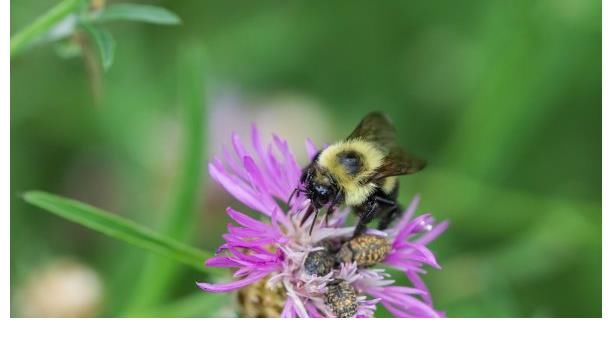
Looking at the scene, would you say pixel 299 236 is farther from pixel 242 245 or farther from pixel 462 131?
pixel 462 131

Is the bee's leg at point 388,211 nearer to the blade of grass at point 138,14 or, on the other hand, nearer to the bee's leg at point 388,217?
the bee's leg at point 388,217

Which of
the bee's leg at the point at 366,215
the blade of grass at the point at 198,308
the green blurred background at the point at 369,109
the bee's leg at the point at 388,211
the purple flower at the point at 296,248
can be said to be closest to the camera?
the purple flower at the point at 296,248

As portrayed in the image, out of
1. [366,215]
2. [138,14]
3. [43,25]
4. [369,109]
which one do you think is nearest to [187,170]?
[138,14]

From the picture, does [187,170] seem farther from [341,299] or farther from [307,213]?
[341,299]

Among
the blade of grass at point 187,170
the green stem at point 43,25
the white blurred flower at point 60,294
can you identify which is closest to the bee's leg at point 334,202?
the blade of grass at point 187,170

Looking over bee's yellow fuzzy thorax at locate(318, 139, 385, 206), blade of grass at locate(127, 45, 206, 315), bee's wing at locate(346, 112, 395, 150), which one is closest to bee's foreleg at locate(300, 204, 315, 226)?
bee's yellow fuzzy thorax at locate(318, 139, 385, 206)

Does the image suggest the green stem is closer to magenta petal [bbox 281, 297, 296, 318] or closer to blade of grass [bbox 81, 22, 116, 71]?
blade of grass [bbox 81, 22, 116, 71]
